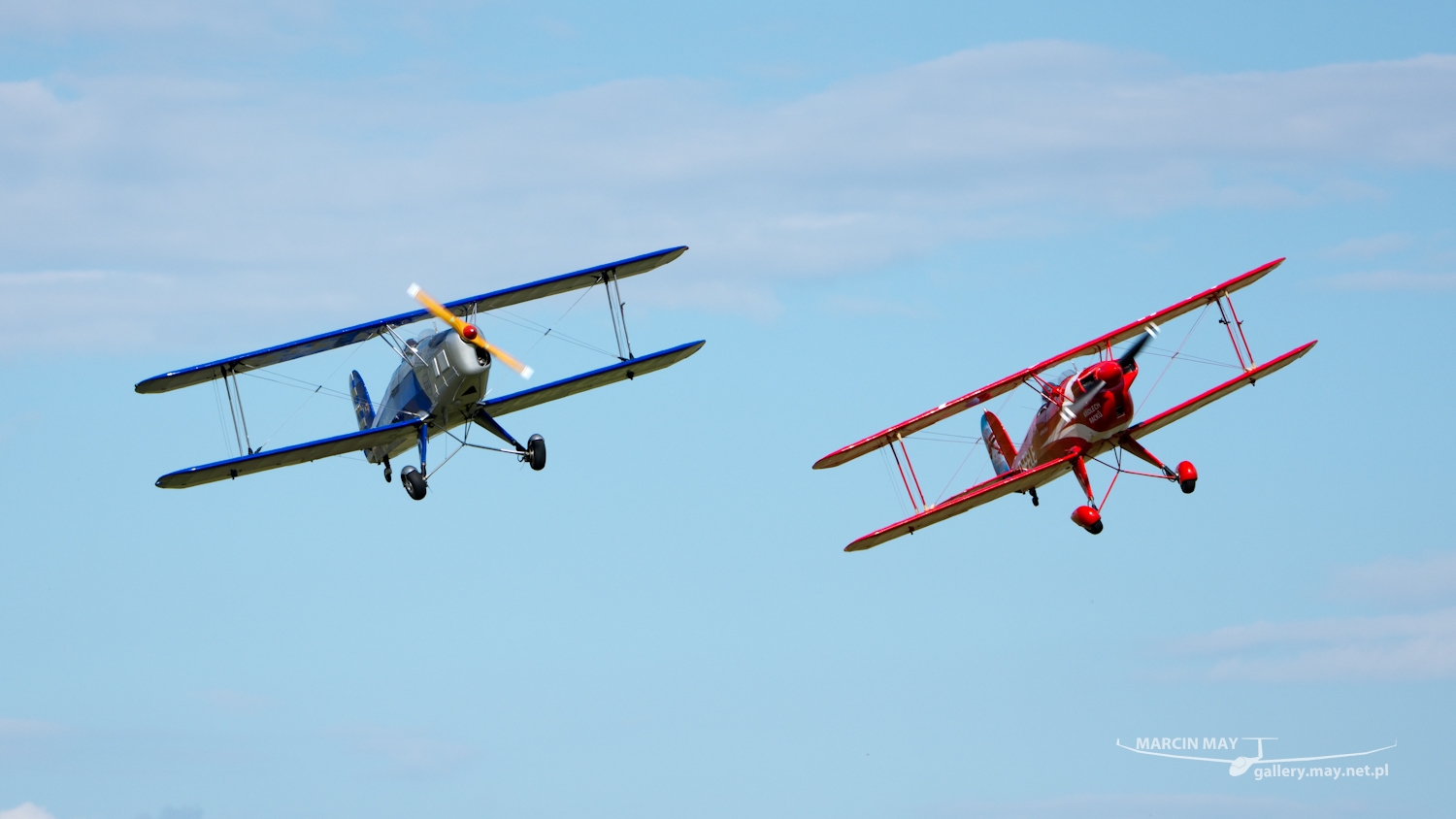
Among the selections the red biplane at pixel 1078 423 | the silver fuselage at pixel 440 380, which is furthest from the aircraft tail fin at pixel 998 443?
the silver fuselage at pixel 440 380

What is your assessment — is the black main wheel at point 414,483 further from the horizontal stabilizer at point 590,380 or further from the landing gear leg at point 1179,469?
the landing gear leg at point 1179,469

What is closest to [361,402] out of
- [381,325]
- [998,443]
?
[381,325]

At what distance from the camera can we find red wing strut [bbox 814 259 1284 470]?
34281 mm

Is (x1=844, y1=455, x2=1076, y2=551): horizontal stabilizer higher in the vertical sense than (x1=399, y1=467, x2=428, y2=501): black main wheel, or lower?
lower

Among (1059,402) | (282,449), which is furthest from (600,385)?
(1059,402)

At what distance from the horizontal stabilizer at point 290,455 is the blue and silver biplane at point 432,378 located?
0.6 inches

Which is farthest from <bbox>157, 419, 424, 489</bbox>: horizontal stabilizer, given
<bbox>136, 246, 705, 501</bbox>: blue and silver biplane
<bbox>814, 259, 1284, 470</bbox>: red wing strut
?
<bbox>814, 259, 1284, 470</bbox>: red wing strut

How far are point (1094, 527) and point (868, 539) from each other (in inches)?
166

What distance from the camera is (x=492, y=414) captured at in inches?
1315

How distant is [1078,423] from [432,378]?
10626 millimetres

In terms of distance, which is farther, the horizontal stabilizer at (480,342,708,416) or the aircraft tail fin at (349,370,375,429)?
the aircraft tail fin at (349,370,375,429)

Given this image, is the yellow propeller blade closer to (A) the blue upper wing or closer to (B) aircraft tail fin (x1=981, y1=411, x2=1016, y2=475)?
(A) the blue upper wing

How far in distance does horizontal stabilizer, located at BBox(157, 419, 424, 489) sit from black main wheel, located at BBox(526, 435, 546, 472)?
1818 millimetres

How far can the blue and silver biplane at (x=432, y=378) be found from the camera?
3234cm
